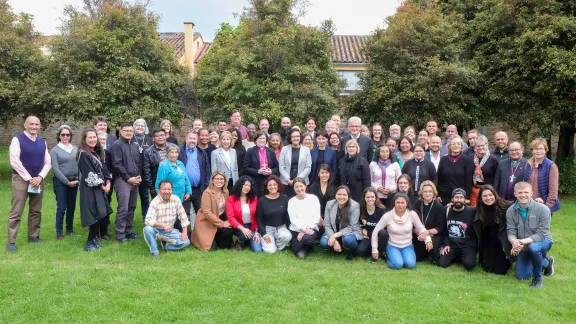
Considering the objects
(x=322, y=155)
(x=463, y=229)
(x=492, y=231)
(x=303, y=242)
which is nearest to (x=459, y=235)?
(x=463, y=229)

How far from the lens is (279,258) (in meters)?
6.31

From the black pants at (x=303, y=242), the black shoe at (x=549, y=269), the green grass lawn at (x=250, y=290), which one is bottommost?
the green grass lawn at (x=250, y=290)

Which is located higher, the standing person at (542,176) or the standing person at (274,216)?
the standing person at (542,176)

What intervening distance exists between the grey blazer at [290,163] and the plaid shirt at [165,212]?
175 cm

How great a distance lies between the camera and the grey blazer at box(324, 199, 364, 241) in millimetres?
6461

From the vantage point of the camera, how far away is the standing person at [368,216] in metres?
6.42

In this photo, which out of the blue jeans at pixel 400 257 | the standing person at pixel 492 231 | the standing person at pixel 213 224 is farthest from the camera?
the standing person at pixel 213 224

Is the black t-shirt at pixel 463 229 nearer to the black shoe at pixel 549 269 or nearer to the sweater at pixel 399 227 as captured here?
the sweater at pixel 399 227

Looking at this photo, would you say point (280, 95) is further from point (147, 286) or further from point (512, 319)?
point (512, 319)

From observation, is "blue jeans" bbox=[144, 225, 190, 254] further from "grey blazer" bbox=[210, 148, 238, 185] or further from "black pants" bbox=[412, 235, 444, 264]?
"black pants" bbox=[412, 235, 444, 264]

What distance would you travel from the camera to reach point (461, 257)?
6207 mm

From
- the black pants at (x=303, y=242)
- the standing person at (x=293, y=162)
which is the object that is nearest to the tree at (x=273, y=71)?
the standing person at (x=293, y=162)

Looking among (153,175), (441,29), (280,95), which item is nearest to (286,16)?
(280,95)

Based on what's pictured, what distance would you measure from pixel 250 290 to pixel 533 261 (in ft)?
11.6
